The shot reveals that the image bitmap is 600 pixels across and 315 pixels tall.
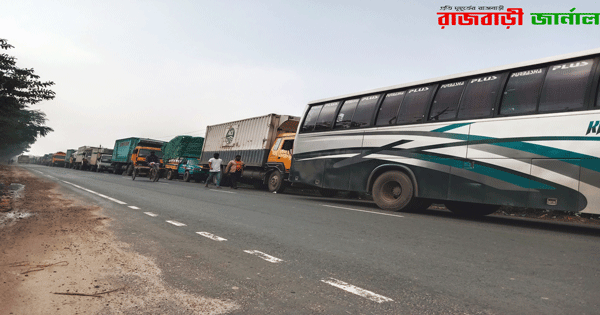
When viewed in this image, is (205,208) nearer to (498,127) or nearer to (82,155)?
(498,127)

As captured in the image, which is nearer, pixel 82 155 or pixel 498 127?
pixel 498 127

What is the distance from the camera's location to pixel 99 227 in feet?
20.0

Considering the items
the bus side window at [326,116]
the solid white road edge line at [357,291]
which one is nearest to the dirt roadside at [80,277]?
the solid white road edge line at [357,291]

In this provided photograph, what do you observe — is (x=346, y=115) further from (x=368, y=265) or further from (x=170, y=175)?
(x=170, y=175)

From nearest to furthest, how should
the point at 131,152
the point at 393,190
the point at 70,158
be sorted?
the point at 393,190
the point at 131,152
the point at 70,158

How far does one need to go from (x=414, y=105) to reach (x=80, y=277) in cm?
811

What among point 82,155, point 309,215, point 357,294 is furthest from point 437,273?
point 82,155

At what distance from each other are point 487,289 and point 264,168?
1615 centimetres

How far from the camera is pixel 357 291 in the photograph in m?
3.21

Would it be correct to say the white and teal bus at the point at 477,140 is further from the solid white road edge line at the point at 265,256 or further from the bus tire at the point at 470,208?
the solid white road edge line at the point at 265,256

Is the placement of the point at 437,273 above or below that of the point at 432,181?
below

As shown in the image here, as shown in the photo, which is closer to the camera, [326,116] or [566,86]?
[566,86]

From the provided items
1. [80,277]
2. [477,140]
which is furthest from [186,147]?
[80,277]

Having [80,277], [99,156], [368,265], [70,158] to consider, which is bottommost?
[80,277]
